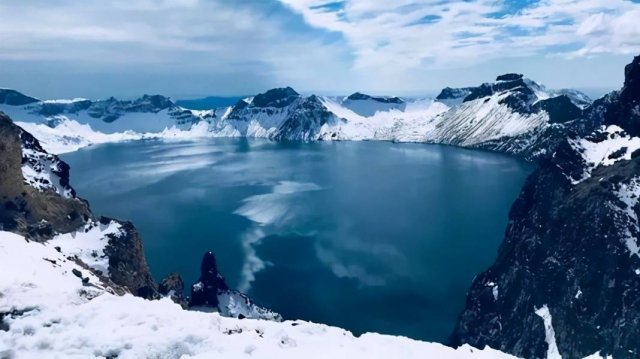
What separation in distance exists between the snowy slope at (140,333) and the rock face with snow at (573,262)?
66.2 meters

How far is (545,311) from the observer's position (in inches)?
4097

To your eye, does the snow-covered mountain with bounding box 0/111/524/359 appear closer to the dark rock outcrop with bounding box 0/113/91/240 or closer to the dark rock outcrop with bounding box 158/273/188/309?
the dark rock outcrop with bounding box 0/113/91/240

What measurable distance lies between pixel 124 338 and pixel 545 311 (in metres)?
92.8

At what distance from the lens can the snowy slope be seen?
33281 mm

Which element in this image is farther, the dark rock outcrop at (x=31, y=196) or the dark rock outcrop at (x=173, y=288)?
the dark rock outcrop at (x=173, y=288)

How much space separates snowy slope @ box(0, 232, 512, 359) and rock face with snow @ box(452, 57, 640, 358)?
66.2 meters

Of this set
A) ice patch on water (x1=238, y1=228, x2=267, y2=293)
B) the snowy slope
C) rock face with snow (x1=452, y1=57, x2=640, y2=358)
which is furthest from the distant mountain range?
the snowy slope

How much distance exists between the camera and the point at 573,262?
104000 mm

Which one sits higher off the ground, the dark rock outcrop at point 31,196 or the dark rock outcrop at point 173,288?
the dark rock outcrop at point 31,196

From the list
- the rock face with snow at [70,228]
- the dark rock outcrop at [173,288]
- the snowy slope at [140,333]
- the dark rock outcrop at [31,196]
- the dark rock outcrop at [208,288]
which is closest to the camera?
the snowy slope at [140,333]

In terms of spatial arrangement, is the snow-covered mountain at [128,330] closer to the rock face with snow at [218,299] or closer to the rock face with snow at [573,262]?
the rock face with snow at [218,299]

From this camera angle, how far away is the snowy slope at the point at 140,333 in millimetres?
33281

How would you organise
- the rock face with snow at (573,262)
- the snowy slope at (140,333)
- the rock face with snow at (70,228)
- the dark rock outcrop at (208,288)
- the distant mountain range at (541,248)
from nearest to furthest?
1. the snowy slope at (140,333)
2. the rock face with snow at (70,228)
3. the distant mountain range at (541,248)
4. the rock face with snow at (573,262)
5. the dark rock outcrop at (208,288)

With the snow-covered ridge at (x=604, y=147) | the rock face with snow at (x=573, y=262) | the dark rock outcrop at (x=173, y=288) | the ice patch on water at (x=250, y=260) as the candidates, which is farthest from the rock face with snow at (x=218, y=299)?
the snow-covered ridge at (x=604, y=147)
